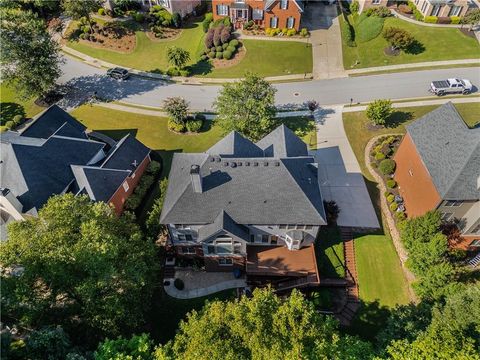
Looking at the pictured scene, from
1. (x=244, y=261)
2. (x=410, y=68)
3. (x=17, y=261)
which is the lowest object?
(x=244, y=261)

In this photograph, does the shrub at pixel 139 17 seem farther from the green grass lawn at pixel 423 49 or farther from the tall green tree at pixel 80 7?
the green grass lawn at pixel 423 49

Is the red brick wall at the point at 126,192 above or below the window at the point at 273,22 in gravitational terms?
below

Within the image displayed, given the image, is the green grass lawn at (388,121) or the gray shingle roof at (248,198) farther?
the green grass lawn at (388,121)

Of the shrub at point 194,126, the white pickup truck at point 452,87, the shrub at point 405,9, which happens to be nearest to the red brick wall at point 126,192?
the shrub at point 194,126

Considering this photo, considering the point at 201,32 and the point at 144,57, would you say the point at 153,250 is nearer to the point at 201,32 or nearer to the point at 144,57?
the point at 144,57

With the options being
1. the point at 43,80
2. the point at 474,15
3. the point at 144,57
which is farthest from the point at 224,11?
the point at 474,15

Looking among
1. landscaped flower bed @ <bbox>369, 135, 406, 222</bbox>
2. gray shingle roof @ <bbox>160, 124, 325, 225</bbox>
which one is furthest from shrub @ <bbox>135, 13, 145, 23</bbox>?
landscaped flower bed @ <bbox>369, 135, 406, 222</bbox>
